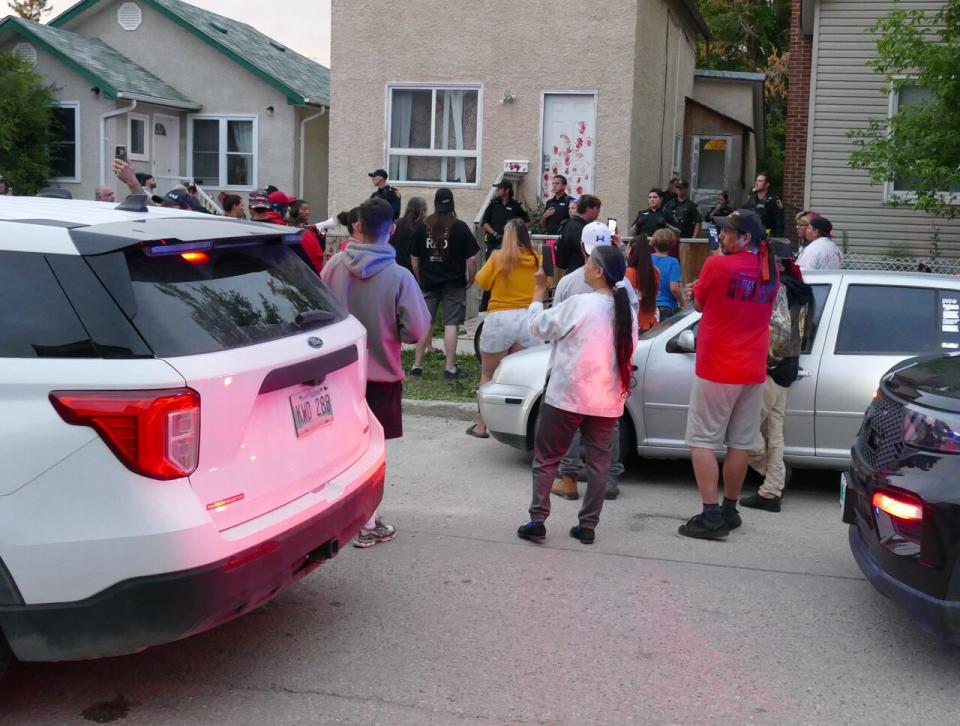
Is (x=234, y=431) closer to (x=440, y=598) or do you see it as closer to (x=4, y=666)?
(x=4, y=666)

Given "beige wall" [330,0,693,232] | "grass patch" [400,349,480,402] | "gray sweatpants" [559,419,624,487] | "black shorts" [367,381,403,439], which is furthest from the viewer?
"beige wall" [330,0,693,232]

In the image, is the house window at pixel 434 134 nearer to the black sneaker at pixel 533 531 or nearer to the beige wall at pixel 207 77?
the beige wall at pixel 207 77

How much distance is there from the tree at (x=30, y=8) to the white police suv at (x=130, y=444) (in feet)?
162

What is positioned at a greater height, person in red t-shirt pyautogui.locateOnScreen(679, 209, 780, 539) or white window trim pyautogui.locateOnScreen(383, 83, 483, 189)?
white window trim pyautogui.locateOnScreen(383, 83, 483, 189)

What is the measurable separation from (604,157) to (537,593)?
12327 millimetres

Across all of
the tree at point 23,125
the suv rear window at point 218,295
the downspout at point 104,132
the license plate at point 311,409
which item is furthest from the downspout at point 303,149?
the license plate at point 311,409

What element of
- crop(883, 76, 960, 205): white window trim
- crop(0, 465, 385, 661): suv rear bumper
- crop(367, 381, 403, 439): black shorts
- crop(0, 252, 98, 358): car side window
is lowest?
crop(0, 465, 385, 661): suv rear bumper

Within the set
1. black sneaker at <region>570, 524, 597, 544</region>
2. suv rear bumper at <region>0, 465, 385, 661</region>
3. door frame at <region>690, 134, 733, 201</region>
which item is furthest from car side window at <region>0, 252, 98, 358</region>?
door frame at <region>690, 134, 733, 201</region>

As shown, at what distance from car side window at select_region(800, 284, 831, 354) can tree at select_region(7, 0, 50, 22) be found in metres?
47.6

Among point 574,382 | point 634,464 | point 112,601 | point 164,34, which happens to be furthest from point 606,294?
point 164,34

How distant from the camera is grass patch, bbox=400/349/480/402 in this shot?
1069 centimetres

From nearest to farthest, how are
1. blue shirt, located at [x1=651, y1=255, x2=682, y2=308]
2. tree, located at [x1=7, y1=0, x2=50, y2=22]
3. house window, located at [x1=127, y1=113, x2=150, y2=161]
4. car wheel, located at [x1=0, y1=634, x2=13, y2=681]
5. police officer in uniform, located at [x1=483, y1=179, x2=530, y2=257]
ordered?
car wheel, located at [x1=0, y1=634, x2=13, y2=681], blue shirt, located at [x1=651, y1=255, x2=682, y2=308], police officer in uniform, located at [x1=483, y1=179, x2=530, y2=257], house window, located at [x1=127, y1=113, x2=150, y2=161], tree, located at [x1=7, y1=0, x2=50, y2=22]

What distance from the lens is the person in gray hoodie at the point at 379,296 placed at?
612 centimetres

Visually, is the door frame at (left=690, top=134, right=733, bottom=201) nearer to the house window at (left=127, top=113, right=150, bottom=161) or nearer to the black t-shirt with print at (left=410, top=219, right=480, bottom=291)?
the house window at (left=127, top=113, right=150, bottom=161)
